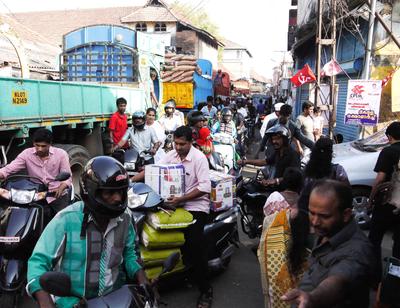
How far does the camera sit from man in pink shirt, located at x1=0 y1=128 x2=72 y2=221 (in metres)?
4.15

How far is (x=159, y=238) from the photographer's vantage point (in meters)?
3.69

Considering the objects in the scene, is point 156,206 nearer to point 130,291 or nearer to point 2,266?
point 2,266

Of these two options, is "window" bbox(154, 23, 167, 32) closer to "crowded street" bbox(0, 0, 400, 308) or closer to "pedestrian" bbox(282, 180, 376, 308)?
"crowded street" bbox(0, 0, 400, 308)

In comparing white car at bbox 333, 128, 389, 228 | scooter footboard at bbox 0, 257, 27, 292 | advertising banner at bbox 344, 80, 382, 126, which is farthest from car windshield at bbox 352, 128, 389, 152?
scooter footboard at bbox 0, 257, 27, 292

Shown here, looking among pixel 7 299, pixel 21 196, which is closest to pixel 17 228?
pixel 21 196

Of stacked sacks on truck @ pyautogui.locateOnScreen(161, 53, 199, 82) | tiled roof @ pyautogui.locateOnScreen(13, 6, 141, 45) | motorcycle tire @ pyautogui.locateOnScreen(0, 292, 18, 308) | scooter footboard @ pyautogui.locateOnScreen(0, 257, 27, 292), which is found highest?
tiled roof @ pyautogui.locateOnScreen(13, 6, 141, 45)

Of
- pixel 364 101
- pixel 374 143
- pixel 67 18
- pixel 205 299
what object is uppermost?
pixel 67 18

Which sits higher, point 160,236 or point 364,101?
point 364,101

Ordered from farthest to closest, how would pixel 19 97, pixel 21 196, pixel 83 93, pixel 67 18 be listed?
pixel 67 18, pixel 83 93, pixel 19 97, pixel 21 196

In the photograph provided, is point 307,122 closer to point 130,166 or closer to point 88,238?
point 130,166

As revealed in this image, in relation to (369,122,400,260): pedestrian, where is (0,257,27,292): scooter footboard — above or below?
below

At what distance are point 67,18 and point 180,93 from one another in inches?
1305

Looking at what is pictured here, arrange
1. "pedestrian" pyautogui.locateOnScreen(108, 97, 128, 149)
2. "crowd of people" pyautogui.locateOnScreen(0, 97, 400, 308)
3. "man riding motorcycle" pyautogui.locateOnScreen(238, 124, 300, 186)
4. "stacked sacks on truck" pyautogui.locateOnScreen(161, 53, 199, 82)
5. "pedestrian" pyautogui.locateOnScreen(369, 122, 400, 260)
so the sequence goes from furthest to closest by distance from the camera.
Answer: "stacked sacks on truck" pyautogui.locateOnScreen(161, 53, 199, 82), "pedestrian" pyautogui.locateOnScreen(108, 97, 128, 149), "man riding motorcycle" pyautogui.locateOnScreen(238, 124, 300, 186), "pedestrian" pyautogui.locateOnScreen(369, 122, 400, 260), "crowd of people" pyautogui.locateOnScreen(0, 97, 400, 308)

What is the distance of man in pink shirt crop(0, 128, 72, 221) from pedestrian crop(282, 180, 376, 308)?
9.24ft
